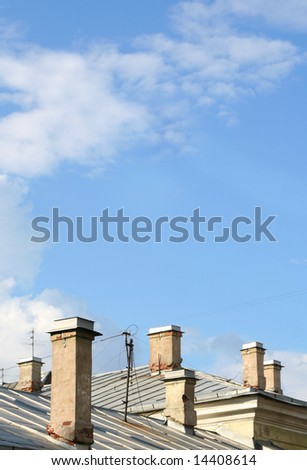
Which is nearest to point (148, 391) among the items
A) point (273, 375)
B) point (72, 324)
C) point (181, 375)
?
point (181, 375)

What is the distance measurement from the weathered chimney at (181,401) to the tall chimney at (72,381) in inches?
291

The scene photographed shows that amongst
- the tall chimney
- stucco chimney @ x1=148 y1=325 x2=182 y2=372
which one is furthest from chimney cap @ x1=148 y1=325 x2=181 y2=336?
the tall chimney

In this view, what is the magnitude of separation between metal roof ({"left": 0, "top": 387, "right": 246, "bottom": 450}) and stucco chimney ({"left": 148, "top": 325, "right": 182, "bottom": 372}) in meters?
5.13

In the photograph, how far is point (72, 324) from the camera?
18.3m

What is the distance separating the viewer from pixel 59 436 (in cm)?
1778

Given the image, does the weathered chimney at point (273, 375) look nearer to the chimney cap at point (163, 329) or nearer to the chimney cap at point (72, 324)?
the chimney cap at point (163, 329)

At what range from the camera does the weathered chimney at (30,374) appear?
30.1 m

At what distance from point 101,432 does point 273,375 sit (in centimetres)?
1391

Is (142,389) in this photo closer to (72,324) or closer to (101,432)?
(101,432)

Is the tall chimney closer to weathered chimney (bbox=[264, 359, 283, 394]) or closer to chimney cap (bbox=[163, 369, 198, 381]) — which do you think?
chimney cap (bbox=[163, 369, 198, 381])

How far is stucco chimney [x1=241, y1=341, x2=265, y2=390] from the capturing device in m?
31.2
